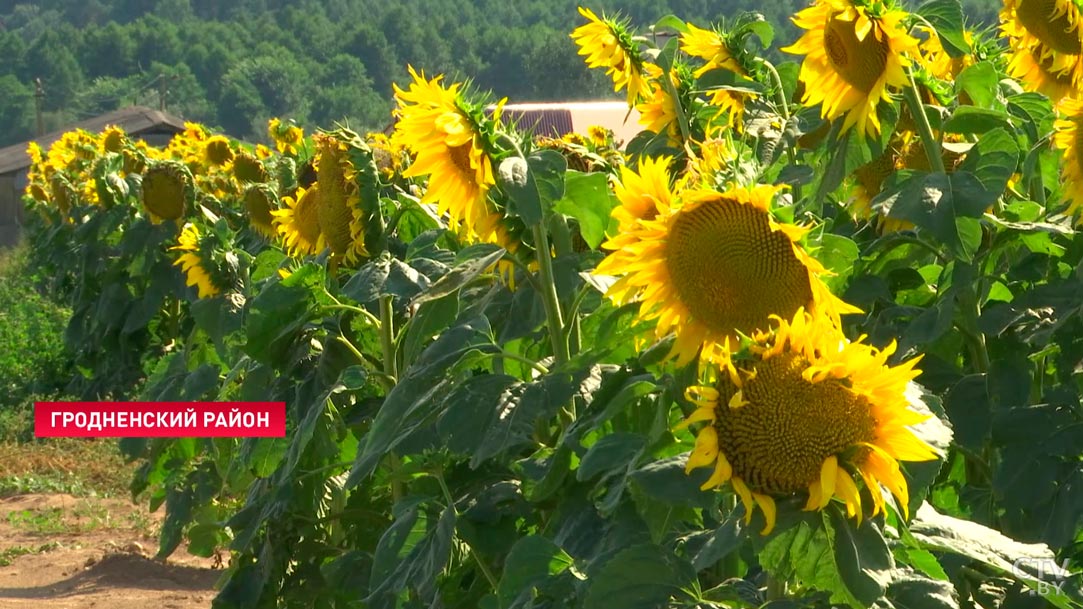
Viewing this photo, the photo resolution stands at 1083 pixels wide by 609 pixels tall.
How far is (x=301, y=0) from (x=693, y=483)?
211ft

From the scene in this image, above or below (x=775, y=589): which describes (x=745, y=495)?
above

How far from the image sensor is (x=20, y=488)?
6746 mm

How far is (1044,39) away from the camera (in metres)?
2.48

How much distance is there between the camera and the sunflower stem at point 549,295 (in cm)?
204

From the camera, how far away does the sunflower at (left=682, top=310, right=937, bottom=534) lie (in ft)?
4.60

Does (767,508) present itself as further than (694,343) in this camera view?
No

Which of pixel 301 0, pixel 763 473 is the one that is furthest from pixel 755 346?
pixel 301 0

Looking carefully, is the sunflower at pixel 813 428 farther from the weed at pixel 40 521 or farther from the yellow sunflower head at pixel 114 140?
the yellow sunflower head at pixel 114 140

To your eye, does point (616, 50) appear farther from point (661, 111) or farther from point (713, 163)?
point (713, 163)

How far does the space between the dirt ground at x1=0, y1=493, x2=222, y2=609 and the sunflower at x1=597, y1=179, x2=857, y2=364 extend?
3.26 metres

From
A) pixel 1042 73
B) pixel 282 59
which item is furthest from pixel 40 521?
pixel 282 59

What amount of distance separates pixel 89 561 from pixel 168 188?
133 cm

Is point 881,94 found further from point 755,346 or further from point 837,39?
point 755,346

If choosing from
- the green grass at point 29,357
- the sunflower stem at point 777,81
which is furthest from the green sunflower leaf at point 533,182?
the green grass at point 29,357
